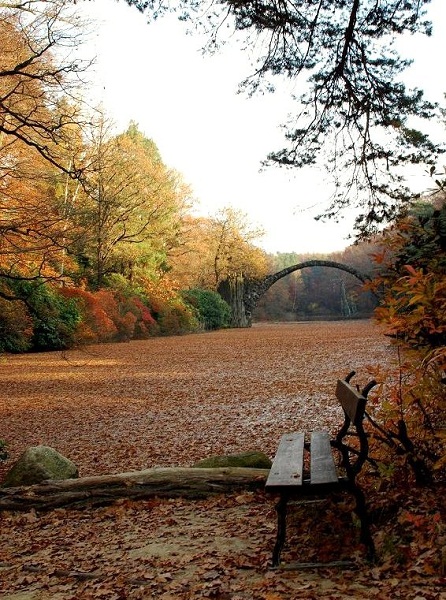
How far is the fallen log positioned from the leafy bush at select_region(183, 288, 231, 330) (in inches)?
1213

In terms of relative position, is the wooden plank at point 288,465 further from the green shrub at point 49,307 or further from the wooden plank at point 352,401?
the green shrub at point 49,307

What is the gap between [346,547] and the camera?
138 inches

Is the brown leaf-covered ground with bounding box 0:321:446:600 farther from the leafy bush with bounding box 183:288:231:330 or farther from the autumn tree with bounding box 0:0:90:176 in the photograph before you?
the leafy bush with bounding box 183:288:231:330

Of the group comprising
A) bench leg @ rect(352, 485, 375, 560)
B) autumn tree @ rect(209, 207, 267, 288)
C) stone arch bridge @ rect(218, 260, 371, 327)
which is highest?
autumn tree @ rect(209, 207, 267, 288)

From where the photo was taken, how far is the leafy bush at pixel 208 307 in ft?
122

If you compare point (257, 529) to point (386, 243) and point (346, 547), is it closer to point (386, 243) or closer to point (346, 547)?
point (346, 547)

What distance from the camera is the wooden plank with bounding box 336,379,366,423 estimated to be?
343 cm

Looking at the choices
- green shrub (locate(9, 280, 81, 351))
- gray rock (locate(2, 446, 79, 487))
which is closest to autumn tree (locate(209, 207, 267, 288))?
green shrub (locate(9, 280, 81, 351))

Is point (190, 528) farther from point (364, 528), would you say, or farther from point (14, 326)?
point (14, 326)

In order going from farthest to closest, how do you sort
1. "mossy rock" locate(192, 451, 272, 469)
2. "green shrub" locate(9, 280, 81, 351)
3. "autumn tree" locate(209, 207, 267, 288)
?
"autumn tree" locate(209, 207, 267, 288) → "green shrub" locate(9, 280, 81, 351) → "mossy rock" locate(192, 451, 272, 469)

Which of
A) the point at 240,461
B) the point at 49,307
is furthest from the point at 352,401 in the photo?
the point at 49,307

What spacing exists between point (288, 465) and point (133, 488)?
2.10 metres

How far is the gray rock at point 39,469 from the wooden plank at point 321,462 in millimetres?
2670

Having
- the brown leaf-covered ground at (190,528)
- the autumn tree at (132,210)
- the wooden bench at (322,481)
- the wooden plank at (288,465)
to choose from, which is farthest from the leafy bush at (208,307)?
the wooden bench at (322,481)
